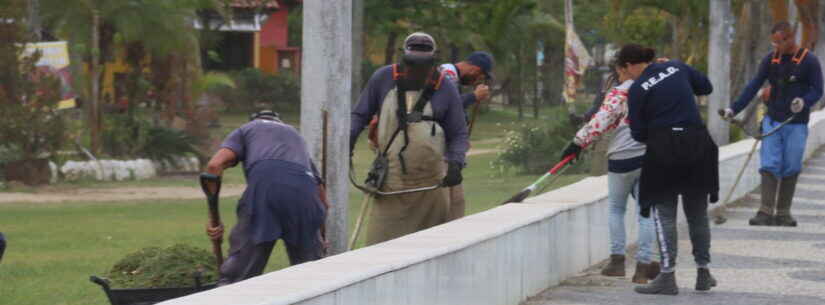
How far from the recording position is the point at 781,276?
9742 millimetres

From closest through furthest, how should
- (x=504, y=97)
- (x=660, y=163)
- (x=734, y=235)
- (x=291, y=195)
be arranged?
(x=291, y=195)
(x=660, y=163)
(x=734, y=235)
(x=504, y=97)

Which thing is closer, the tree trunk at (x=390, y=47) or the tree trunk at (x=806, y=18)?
the tree trunk at (x=806, y=18)

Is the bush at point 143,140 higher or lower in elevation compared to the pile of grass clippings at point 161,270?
lower

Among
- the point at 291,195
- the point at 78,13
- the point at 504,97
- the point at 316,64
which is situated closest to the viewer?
the point at 291,195

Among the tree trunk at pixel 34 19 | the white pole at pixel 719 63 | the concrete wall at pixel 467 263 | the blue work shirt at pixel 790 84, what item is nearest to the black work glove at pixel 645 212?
the concrete wall at pixel 467 263

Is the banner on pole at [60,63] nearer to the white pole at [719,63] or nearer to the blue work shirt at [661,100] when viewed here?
the white pole at [719,63]

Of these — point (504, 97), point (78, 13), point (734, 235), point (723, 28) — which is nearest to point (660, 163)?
point (734, 235)

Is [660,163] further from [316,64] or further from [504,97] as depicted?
[504,97]

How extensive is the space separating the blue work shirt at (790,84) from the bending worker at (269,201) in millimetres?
5563

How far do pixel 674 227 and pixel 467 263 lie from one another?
1.83 m

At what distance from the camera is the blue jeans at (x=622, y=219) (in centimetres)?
927

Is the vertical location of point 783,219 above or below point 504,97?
above

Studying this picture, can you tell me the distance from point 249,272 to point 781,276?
3.92m

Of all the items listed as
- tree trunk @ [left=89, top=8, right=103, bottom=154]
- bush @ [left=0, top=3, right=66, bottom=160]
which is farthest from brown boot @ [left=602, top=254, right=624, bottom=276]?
tree trunk @ [left=89, top=8, right=103, bottom=154]
